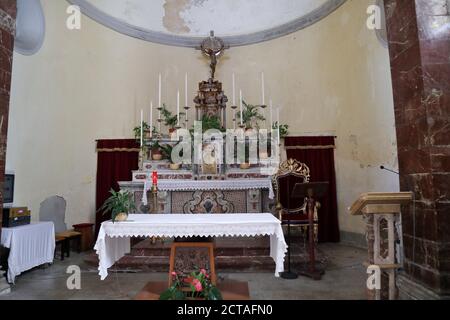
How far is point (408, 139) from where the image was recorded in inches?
146

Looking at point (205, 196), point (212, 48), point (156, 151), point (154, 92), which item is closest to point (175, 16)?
point (212, 48)

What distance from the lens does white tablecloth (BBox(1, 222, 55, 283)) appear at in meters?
4.66

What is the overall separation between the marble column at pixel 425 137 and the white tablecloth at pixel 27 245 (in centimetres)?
504

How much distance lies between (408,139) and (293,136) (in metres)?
4.56

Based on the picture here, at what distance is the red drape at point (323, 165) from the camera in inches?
304

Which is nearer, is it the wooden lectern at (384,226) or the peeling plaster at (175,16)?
the wooden lectern at (384,226)

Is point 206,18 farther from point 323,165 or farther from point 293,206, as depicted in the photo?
point 293,206

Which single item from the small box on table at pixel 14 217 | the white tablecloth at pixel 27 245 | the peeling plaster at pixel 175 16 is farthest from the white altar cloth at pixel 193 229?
the peeling plaster at pixel 175 16

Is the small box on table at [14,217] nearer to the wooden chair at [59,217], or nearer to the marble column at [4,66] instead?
the marble column at [4,66]

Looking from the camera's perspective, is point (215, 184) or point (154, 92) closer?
point (215, 184)

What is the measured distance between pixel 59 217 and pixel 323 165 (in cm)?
622

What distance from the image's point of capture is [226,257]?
5461mm

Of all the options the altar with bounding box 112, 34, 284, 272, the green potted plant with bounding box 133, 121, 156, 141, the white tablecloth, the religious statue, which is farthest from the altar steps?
the religious statue

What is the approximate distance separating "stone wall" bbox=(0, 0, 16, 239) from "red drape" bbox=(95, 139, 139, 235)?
3.75 metres
